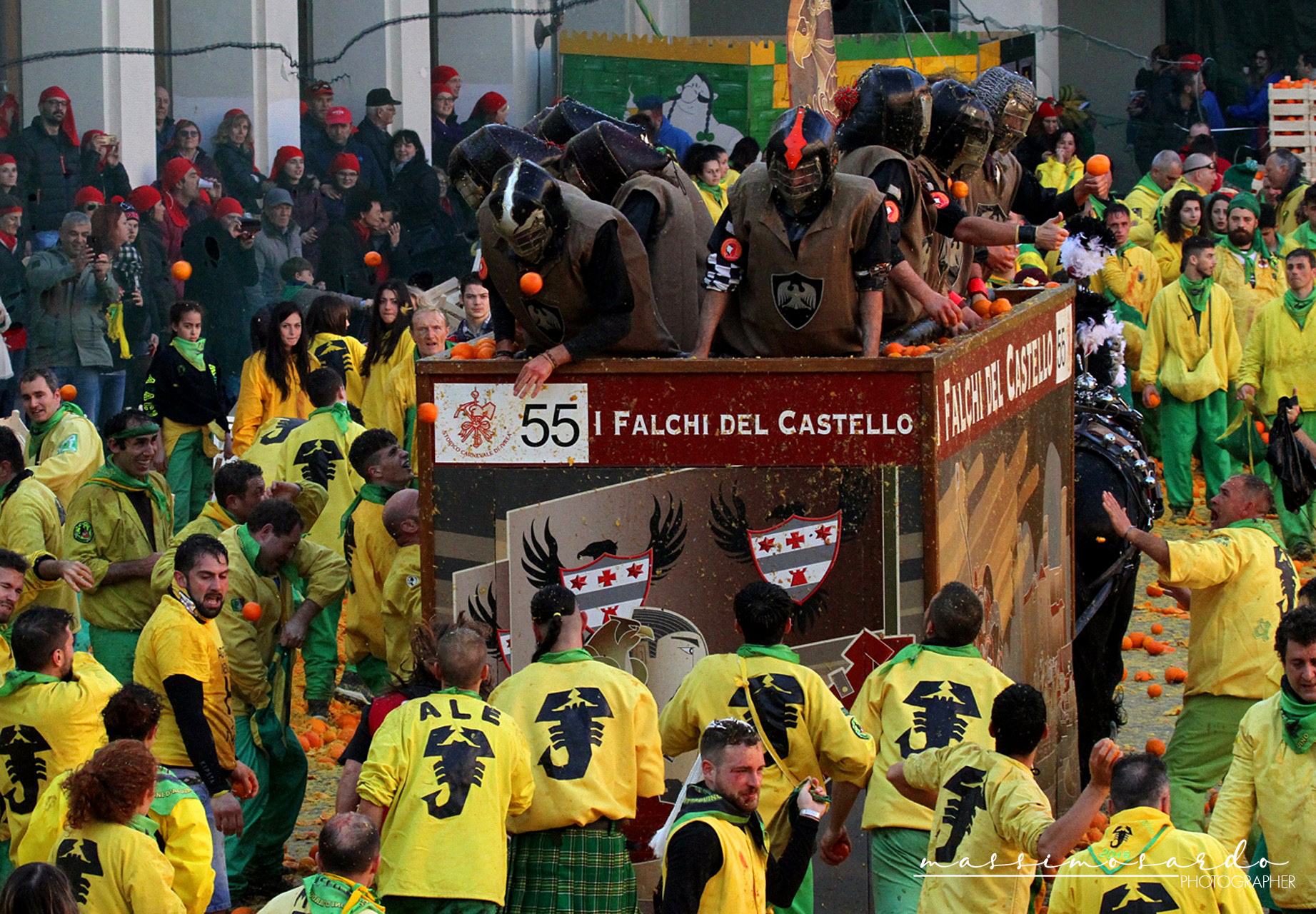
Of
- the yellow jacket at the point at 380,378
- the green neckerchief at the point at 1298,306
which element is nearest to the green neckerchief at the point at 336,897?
the yellow jacket at the point at 380,378

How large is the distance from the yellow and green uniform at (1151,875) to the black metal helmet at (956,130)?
4.47 m

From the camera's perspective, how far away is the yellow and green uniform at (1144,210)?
18.9m

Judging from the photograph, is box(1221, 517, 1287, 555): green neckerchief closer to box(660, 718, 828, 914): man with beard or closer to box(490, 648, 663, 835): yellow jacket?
box(490, 648, 663, 835): yellow jacket

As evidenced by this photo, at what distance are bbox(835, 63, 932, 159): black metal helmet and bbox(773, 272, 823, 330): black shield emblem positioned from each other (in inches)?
48.2

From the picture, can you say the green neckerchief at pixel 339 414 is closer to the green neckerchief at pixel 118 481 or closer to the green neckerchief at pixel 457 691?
the green neckerchief at pixel 118 481

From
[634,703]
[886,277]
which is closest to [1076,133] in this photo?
[886,277]

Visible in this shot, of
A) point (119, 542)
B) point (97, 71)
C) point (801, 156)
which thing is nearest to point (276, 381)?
point (119, 542)

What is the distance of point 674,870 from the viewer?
6008mm

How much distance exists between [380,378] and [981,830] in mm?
8048

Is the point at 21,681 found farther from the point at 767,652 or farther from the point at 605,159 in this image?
the point at 605,159

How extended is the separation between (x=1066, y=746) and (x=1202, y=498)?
285 inches

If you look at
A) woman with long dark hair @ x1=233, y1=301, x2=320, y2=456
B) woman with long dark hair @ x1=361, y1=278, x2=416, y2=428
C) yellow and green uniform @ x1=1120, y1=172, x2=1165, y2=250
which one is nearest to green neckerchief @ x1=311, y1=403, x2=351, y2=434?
woman with long dark hair @ x1=233, y1=301, x2=320, y2=456

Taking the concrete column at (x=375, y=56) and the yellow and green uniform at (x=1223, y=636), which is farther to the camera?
the concrete column at (x=375, y=56)

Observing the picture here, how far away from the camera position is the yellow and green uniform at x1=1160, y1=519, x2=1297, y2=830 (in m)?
8.94
